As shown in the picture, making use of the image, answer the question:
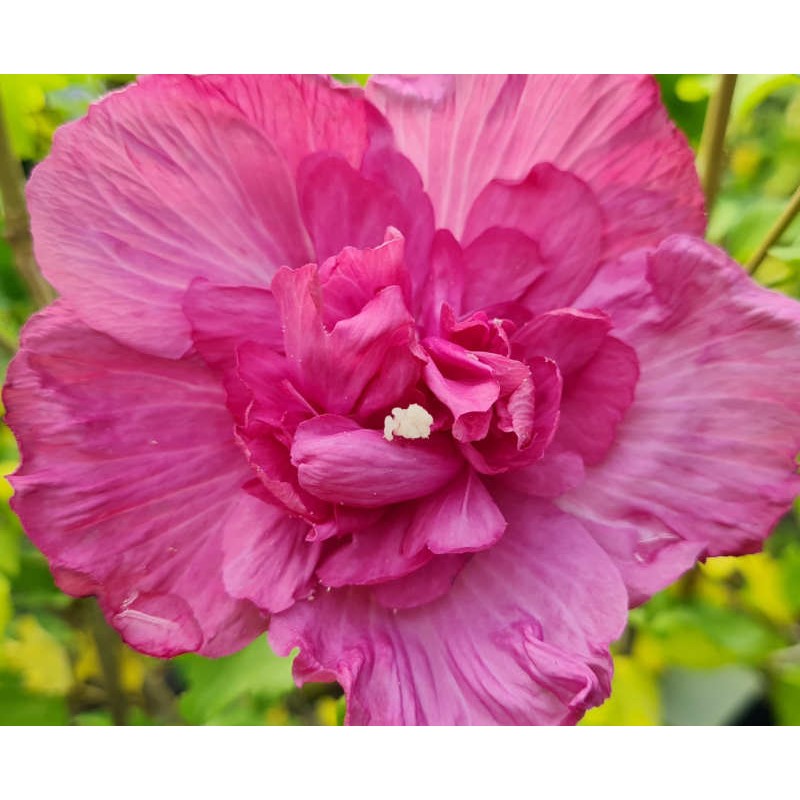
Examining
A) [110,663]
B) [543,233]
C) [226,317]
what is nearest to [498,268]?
[543,233]

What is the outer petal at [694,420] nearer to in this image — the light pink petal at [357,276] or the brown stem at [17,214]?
the light pink petal at [357,276]

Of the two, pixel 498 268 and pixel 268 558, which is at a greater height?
pixel 498 268

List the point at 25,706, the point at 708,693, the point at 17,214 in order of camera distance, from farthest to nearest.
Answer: the point at 708,693 < the point at 25,706 < the point at 17,214

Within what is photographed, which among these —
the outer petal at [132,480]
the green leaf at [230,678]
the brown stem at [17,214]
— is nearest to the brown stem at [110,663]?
the green leaf at [230,678]

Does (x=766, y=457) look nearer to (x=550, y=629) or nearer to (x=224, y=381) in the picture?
(x=550, y=629)

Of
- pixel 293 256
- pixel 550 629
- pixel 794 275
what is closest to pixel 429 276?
pixel 293 256

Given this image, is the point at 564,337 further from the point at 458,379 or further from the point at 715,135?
the point at 715,135
